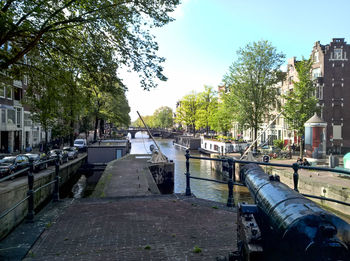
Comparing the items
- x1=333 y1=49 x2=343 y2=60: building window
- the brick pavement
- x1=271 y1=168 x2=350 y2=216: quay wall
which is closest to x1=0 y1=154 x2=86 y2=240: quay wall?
the brick pavement

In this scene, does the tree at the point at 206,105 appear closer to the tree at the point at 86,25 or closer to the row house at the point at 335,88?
the row house at the point at 335,88

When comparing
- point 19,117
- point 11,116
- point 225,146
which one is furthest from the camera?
point 225,146

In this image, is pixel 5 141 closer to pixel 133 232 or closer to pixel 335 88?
pixel 133 232

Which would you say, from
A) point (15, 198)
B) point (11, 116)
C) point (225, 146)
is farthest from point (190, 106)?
point (15, 198)

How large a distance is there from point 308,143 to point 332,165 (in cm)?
406

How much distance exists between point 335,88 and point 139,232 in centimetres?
3975

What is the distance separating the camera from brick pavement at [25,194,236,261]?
156 inches

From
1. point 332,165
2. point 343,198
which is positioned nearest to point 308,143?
point 332,165

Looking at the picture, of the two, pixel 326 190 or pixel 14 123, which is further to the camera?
pixel 14 123

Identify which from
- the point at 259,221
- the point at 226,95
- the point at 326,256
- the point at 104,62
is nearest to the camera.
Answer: the point at 326,256

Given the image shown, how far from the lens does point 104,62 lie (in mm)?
9250

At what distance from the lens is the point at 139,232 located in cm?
472

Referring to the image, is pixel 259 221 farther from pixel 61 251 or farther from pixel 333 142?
pixel 333 142

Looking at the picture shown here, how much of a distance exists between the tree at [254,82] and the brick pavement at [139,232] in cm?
2859
